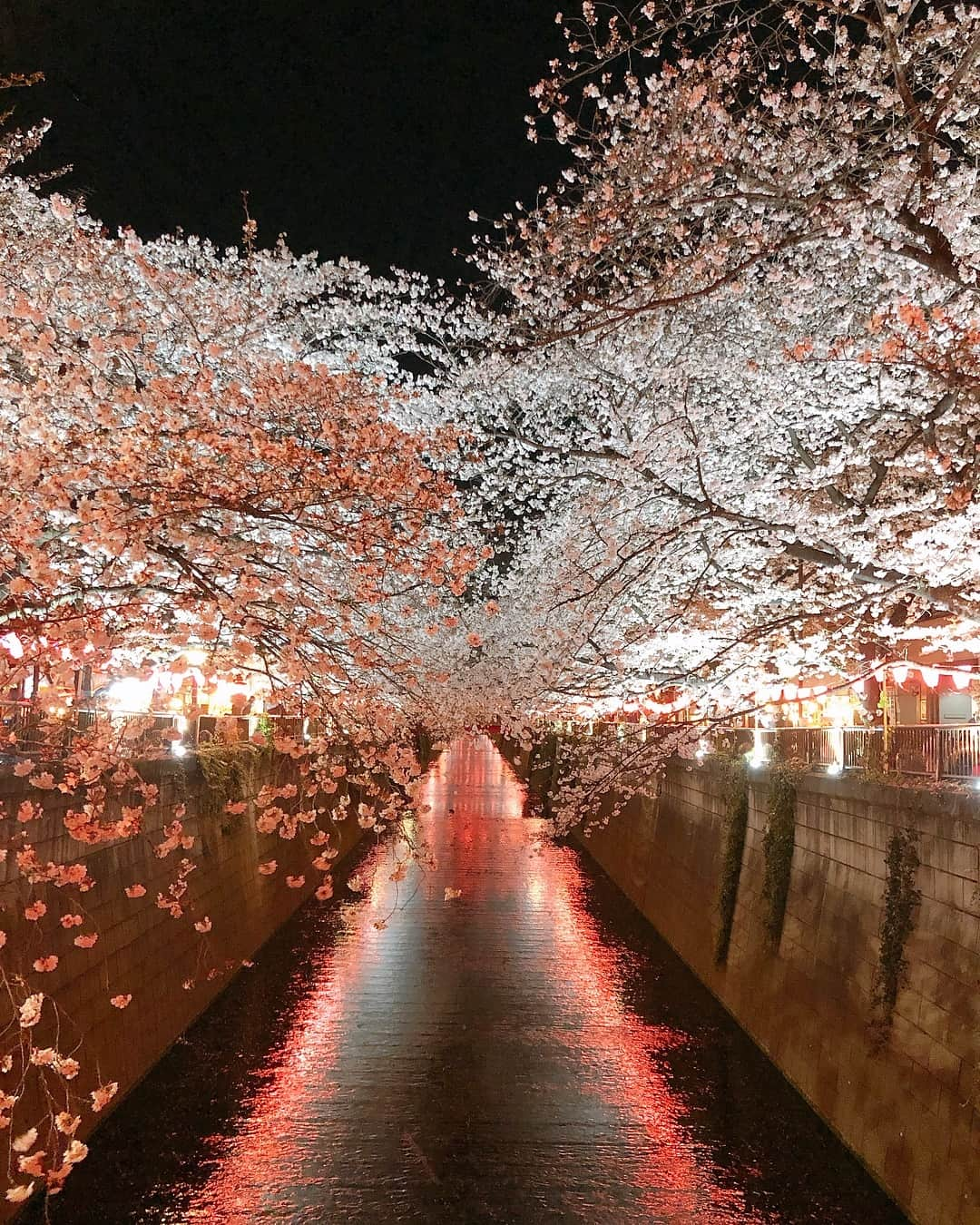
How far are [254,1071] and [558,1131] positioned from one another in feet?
13.5

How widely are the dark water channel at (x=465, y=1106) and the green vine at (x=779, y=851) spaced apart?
6.04 feet

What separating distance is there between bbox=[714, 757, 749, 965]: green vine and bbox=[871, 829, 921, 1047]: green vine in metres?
5.91

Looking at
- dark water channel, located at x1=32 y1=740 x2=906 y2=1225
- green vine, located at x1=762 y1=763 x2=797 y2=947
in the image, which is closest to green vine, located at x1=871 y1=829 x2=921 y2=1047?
dark water channel, located at x1=32 y1=740 x2=906 y2=1225

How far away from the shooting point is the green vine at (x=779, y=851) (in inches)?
520

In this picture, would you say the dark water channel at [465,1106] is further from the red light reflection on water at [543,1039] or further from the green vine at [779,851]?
the green vine at [779,851]

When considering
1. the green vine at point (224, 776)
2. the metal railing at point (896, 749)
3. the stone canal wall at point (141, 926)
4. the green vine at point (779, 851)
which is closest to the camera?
the stone canal wall at point (141, 926)

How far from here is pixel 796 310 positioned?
10828 millimetres

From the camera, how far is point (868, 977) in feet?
32.9

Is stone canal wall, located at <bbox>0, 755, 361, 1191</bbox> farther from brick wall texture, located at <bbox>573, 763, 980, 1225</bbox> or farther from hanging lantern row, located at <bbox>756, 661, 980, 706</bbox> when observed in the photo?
hanging lantern row, located at <bbox>756, 661, 980, 706</bbox>

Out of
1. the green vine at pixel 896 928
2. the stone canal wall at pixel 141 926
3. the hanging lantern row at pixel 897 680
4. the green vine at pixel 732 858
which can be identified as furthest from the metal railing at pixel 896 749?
the stone canal wall at pixel 141 926

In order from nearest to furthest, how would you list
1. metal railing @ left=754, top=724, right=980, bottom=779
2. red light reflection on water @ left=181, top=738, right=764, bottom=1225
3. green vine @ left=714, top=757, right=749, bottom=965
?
metal railing @ left=754, top=724, right=980, bottom=779 → red light reflection on water @ left=181, top=738, right=764, bottom=1225 → green vine @ left=714, top=757, right=749, bottom=965

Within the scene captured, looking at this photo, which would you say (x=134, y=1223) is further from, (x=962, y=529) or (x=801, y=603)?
(x=801, y=603)

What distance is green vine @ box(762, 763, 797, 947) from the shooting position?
13203 mm

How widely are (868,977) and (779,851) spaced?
331 centimetres
